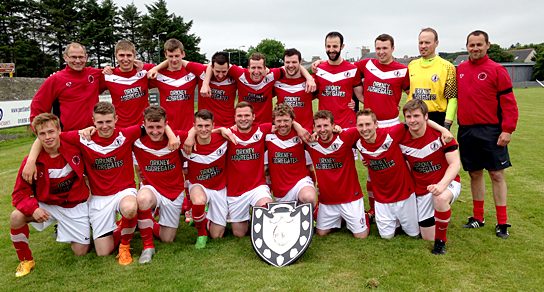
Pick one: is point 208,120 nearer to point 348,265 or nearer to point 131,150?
point 131,150

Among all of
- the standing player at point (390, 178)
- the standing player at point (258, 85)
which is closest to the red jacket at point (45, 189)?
the standing player at point (258, 85)

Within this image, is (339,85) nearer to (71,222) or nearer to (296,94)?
(296,94)

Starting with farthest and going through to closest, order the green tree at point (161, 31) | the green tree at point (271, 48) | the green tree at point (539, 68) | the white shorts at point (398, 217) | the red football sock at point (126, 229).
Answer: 1. the green tree at point (271, 48)
2. the green tree at point (539, 68)
3. the green tree at point (161, 31)
4. the white shorts at point (398, 217)
5. the red football sock at point (126, 229)

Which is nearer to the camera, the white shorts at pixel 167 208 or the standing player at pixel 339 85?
the white shorts at pixel 167 208

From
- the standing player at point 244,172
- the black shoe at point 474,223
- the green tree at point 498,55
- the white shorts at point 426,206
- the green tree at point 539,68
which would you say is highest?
the green tree at point 498,55

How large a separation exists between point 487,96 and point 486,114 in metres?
0.20

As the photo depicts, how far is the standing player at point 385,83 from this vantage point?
5.00m

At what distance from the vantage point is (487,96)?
440 centimetres

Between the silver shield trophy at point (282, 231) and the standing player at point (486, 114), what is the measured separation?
2060mm

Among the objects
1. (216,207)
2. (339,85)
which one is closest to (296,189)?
(216,207)

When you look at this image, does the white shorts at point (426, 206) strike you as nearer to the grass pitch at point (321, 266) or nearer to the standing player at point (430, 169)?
the standing player at point (430, 169)

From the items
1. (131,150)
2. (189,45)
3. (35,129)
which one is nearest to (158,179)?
(131,150)

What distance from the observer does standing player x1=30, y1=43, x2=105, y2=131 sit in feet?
15.5

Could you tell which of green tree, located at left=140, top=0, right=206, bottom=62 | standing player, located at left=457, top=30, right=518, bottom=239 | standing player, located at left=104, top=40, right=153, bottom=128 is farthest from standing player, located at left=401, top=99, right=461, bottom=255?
green tree, located at left=140, top=0, right=206, bottom=62
